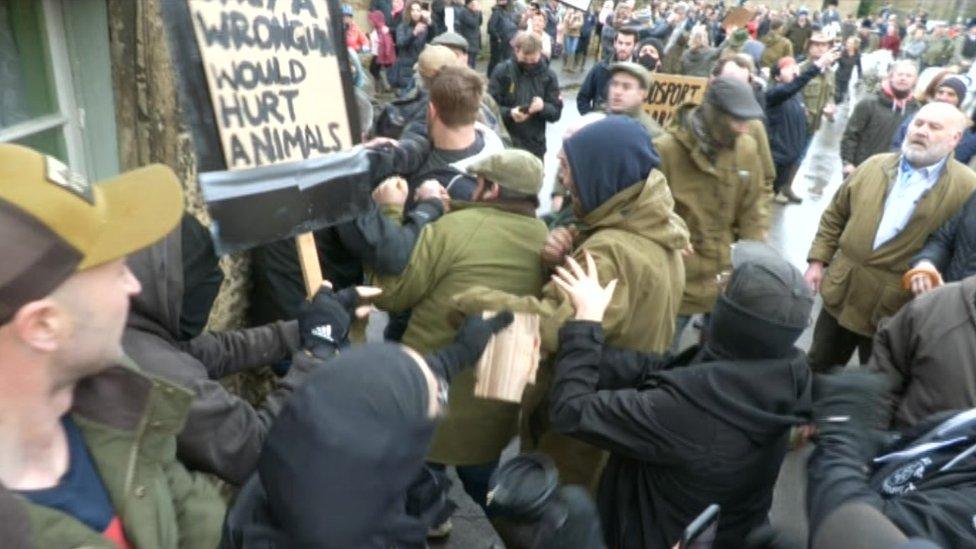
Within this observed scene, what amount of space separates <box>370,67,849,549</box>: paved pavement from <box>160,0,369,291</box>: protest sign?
1502 millimetres

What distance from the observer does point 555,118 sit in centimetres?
696

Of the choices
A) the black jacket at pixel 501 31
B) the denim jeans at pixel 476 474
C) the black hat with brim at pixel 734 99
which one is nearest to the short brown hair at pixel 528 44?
the black hat with brim at pixel 734 99

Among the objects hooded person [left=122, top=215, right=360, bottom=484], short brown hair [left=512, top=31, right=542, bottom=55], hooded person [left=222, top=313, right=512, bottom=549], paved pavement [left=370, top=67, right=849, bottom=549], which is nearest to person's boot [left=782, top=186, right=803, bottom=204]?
paved pavement [left=370, top=67, right=849, bottom=549]

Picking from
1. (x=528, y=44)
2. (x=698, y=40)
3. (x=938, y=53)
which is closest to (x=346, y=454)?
(x=528, y=44)

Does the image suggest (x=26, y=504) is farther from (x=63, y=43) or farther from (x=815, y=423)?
(x=63, y=43)

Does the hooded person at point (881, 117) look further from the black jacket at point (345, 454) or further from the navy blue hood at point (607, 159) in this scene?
the black jacket at point (345, 454)

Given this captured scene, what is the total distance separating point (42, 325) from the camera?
1.23 meters

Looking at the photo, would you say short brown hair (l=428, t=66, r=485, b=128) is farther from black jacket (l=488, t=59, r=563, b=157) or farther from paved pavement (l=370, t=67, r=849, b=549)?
black jacket (l=488, t=59, r=563, b=157)

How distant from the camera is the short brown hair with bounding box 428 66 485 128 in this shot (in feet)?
11.1

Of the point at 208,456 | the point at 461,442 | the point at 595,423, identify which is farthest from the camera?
the point at 461,442

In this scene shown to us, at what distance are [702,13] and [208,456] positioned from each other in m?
24.4

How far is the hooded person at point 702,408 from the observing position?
6.57 feet

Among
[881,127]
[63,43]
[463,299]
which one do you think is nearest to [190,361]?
[463,299]

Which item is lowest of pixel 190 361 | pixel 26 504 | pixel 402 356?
pixel 190 361
